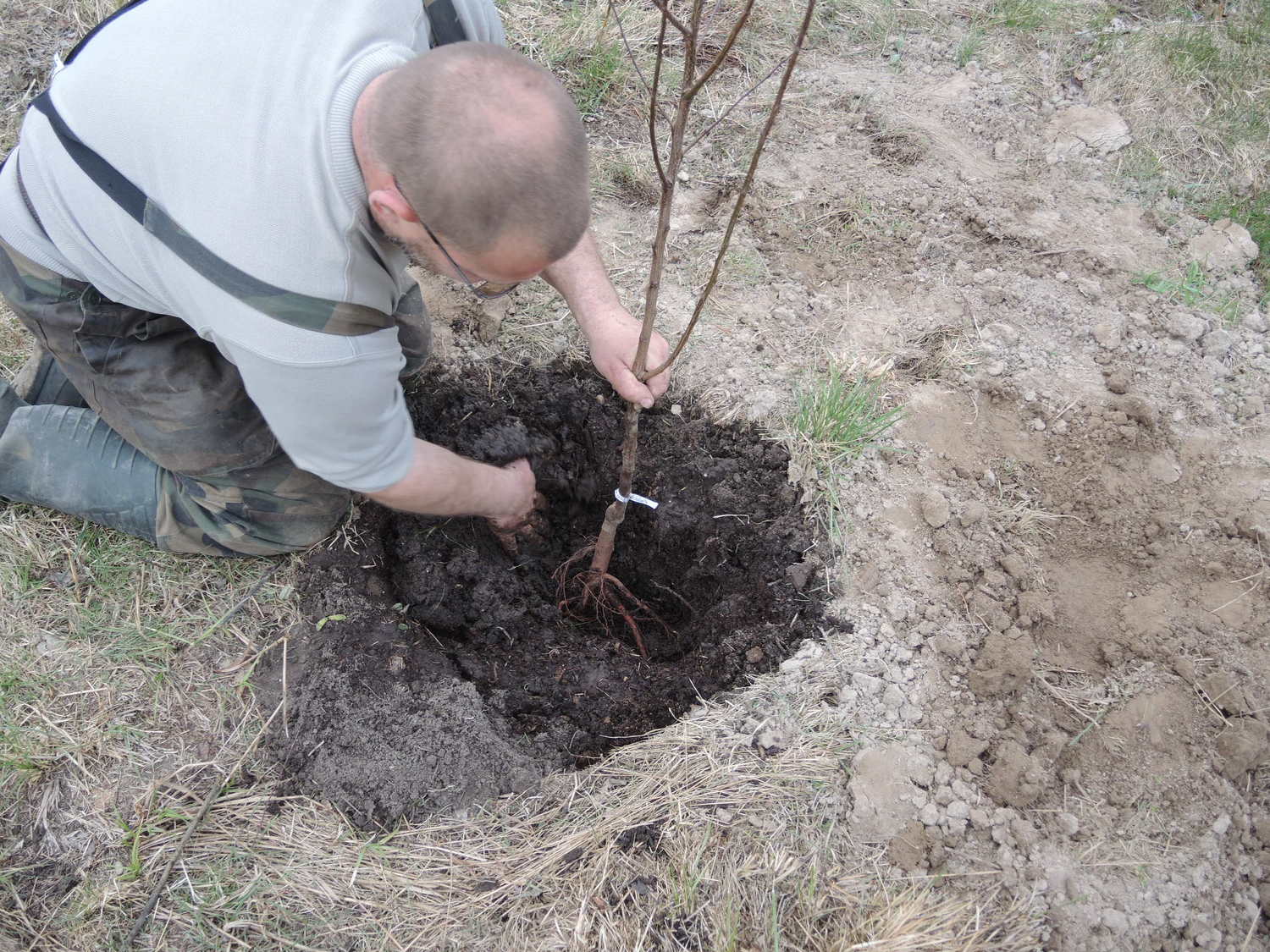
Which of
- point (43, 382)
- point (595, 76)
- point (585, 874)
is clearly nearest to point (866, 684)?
point (585, 874)

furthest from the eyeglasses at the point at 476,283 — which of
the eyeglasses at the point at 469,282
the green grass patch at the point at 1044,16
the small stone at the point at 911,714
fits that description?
the green grass patch at the point at 1044,16

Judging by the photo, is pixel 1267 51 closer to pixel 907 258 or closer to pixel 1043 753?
pixel 907 258

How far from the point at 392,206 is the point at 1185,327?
2.44 m

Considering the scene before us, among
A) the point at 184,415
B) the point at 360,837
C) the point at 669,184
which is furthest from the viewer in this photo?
the point at 184,415

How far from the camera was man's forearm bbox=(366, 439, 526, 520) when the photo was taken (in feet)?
5.71

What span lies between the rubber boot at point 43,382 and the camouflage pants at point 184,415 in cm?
41

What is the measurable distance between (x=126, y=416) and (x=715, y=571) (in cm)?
156

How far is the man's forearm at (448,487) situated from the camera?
1740 mm

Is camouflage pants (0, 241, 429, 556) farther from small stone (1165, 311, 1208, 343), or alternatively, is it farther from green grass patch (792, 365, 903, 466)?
small stone (1165, 311, 1208, 343)

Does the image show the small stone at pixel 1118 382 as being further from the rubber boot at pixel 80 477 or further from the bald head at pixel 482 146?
the rubber boot at pixel 80 477

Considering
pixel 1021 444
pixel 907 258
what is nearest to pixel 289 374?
pixel 1021 444

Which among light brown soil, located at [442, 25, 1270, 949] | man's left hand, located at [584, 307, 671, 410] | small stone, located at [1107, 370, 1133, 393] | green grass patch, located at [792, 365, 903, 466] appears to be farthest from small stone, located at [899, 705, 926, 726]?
small stone, located at [1107, 370, 1133, 393]

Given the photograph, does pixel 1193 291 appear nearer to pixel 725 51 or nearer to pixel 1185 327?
pixel 1185 327

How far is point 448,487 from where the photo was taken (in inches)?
71.6
